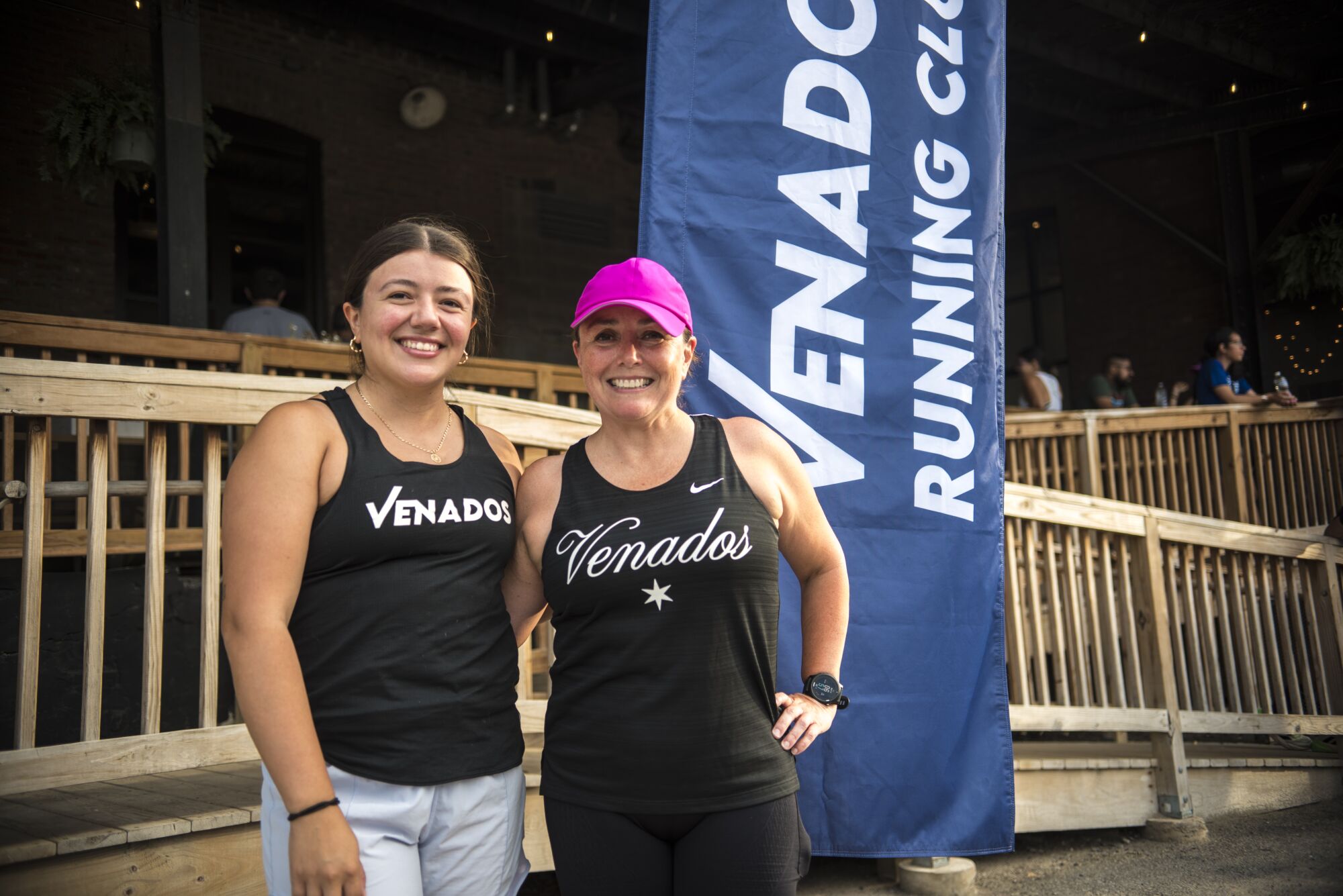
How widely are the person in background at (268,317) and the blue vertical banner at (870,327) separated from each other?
438cm

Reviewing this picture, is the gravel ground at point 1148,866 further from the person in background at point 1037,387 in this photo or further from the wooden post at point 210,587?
the person in background at point 1037,387

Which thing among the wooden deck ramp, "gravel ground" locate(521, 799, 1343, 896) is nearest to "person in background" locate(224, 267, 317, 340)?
the wooden deck ramp

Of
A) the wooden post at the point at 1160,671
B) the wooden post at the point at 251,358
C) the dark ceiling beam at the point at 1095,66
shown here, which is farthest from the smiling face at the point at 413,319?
the dark ceiling beam at the point at 1095,66

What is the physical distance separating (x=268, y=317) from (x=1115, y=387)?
8.76 meters

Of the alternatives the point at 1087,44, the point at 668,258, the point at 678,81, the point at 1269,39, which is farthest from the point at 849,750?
the point at 1269,39

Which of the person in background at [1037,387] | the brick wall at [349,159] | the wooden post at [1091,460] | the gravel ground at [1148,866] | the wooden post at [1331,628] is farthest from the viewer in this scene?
the person in background at [1037,387]

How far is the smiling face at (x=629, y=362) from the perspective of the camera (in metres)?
1.94

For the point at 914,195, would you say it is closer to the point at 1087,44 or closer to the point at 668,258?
the point at 668,258

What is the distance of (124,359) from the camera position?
5.31 meters

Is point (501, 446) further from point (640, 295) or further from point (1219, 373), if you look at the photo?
point (1219, 373)

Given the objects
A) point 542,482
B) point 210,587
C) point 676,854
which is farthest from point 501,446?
point 210,587

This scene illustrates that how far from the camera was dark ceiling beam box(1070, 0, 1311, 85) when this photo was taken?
8836 millimetres

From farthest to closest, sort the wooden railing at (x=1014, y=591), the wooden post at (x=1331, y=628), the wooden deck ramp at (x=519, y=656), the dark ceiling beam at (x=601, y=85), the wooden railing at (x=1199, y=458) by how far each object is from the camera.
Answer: the dark ceiling beam at (x=601, y=85) → the wooden railing at (x=1199, y=458) → the wooden post at (x=1331, y=628) → the wooden railing at (x=1014, y=591) → the wooden deck ramp at (x=519, y=656)

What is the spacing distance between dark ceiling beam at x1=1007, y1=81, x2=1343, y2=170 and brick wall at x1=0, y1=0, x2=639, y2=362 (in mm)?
4895
